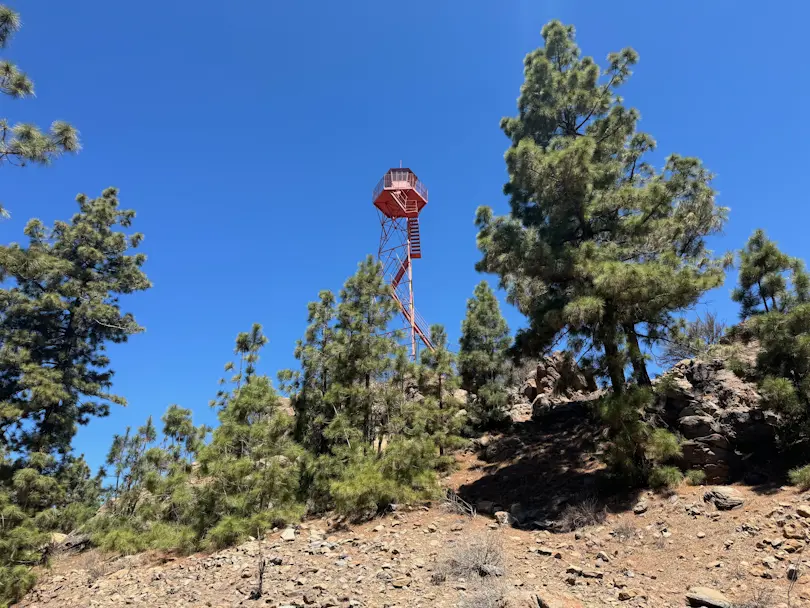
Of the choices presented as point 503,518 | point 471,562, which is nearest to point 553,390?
point 503,518

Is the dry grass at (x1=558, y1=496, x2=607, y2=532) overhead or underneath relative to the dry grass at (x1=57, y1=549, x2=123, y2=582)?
overhead

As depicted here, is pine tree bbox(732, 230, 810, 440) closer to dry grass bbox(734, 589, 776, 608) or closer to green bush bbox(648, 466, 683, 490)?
green bush bbox(648, 466, 683, 490)

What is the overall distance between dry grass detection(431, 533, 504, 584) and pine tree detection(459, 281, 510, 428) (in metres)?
8.51

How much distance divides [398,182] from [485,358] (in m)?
11.3

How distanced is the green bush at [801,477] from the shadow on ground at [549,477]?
267 centimetres

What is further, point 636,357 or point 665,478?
point 636,357

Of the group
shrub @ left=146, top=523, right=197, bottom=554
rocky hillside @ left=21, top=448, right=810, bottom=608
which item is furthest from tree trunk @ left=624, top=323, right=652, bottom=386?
shrub @ left=146, top=523, right=197, bottom=554

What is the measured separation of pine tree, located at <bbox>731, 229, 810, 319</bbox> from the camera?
10016mm

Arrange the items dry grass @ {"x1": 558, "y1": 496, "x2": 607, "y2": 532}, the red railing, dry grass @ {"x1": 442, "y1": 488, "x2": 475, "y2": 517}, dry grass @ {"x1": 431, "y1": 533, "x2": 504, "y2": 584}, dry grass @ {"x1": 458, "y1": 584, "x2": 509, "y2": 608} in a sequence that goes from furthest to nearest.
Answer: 1. the red railing
2. dry grass @ {"x1": 442, "y1": 488, "x2": 475, "y2": 517}
3. dry grass @ {"x1": 558, "y1": 496, "x2": 607, "y2": 532}
4. dry grass @ {"x1": 431, "y1": 533, "x2": 504, "y2": 584}
5. dry grass @ {"x1": 458, "y1": 584, "x2": 509, "y2": 608}

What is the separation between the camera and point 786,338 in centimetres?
925

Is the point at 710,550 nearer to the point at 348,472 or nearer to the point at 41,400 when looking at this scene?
the point at 348,472

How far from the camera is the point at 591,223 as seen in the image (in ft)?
40.4

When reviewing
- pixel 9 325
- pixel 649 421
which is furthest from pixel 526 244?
pixel 9 325

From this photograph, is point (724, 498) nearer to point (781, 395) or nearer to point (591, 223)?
point (781, 395)
